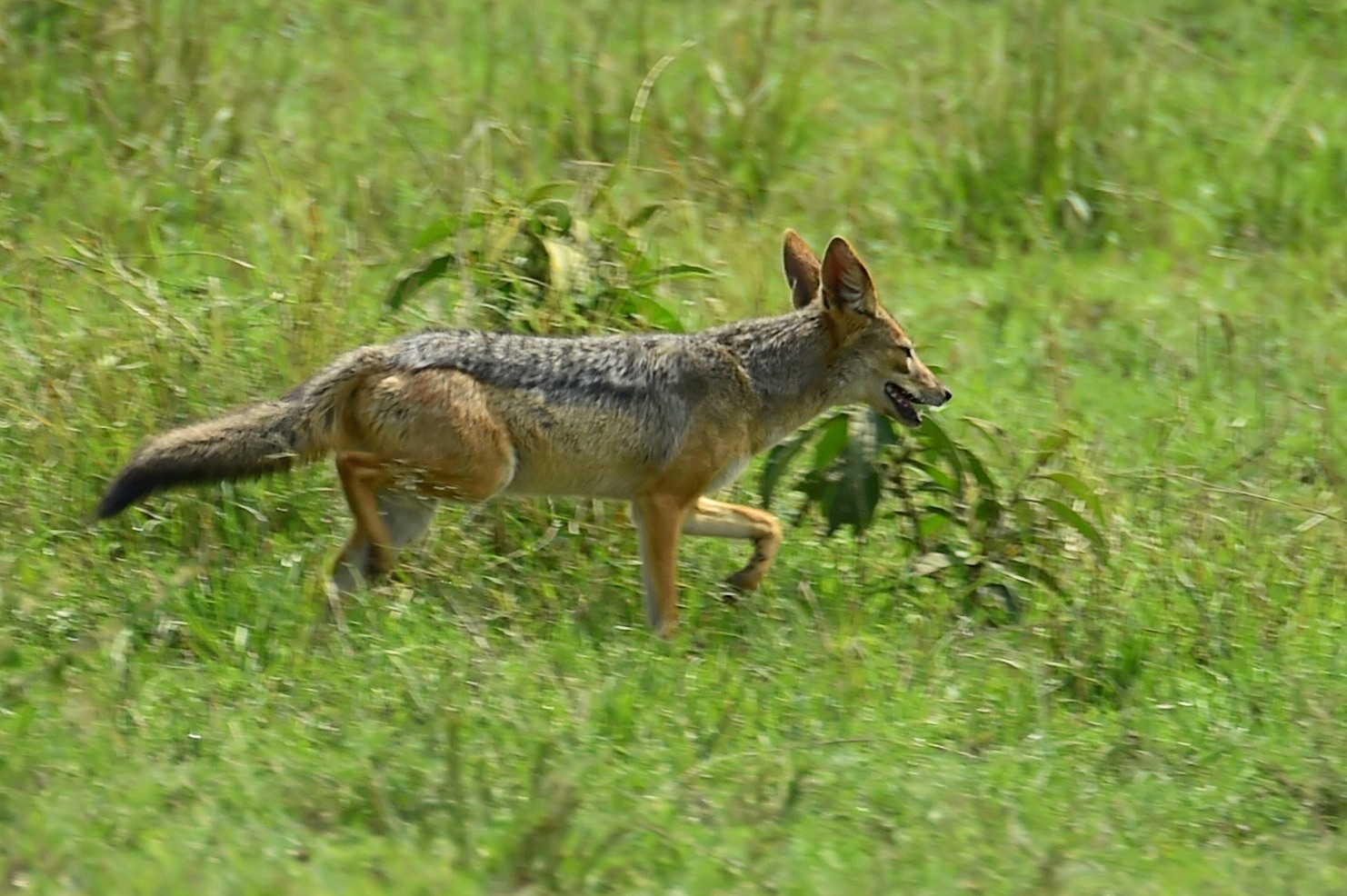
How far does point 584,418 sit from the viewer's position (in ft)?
22.2

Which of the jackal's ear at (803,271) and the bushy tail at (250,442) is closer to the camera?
the bushy tail at (250,442)

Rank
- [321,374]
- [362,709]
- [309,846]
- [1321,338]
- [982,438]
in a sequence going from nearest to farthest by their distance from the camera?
[309,846] → [362,709] → [321,374] → [982,438] → [1321,338]

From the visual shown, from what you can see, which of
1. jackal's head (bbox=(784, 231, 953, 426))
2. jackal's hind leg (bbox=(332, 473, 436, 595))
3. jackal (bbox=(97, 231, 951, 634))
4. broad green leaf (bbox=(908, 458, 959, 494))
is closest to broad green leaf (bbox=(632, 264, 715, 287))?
jackal (bbox=(97, 231, 951, 634))

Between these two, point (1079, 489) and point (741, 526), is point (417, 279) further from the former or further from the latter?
point (1079, 489)

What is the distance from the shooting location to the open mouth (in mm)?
7191

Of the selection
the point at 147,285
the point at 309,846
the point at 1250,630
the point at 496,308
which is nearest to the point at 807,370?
the point at 496,308

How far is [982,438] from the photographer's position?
8.43m

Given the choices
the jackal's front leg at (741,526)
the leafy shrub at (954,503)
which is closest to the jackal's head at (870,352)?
the leafy shrub at (954,503)

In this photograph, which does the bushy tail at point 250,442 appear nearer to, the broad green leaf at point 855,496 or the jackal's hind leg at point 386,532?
the jackal's hind leg at point 386,532

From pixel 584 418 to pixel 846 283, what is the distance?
110 centimetres

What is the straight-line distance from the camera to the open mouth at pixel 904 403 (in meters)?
7.19

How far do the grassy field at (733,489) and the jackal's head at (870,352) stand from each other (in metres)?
0.31

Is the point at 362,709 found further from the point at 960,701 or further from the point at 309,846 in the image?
the point at 960,701

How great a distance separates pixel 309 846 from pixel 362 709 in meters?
0.89
